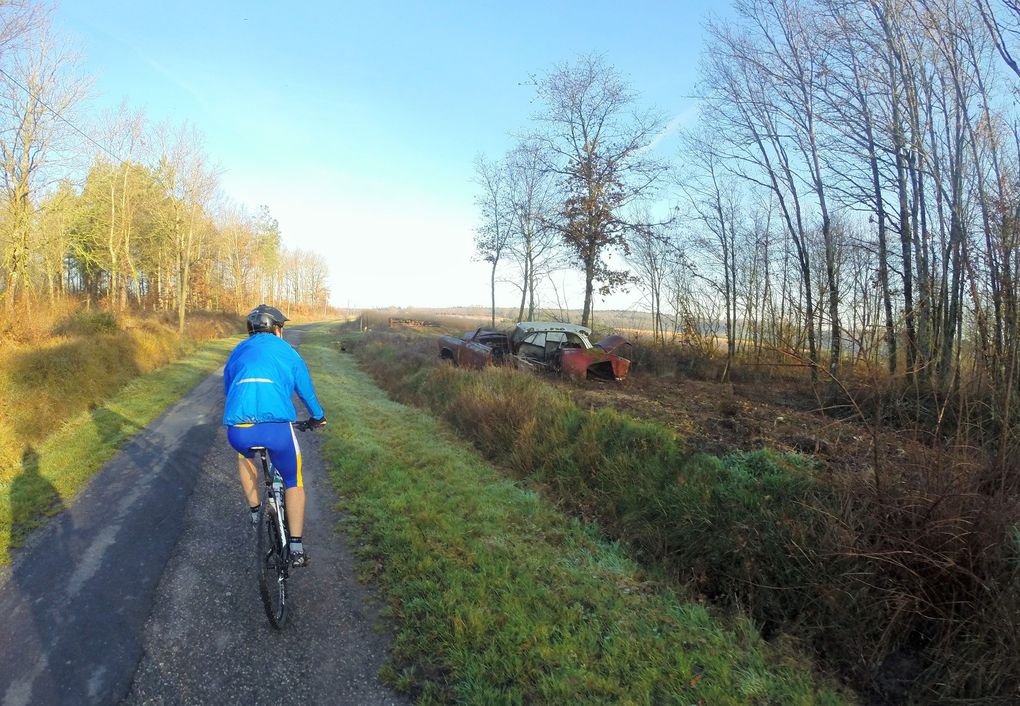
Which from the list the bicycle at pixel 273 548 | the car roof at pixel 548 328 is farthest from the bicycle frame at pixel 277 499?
the car roof at pixel 548 328

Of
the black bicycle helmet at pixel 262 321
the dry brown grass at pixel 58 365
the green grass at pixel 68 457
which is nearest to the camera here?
the black bicycle helmet at pixel 262 321

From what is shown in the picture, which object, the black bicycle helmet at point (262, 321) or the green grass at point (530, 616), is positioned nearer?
the green grass at point (530, 616)

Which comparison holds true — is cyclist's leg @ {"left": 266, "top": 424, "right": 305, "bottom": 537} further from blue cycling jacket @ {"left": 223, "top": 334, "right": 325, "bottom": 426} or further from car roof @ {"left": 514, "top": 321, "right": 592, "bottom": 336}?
car roof @ {"left": 514, "top": 321, "right": 592, "bottom": 336}

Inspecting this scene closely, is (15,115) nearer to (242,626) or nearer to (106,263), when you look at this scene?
(106,263)

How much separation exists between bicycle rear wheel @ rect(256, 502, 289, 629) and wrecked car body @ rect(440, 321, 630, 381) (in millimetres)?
7650

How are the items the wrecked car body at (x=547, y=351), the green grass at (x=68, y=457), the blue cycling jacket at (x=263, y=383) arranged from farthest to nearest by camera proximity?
1. the wrecked car body at (x=547, y=351)
2. the green grass at (x=68, y=457)
3. the blue cycling jacket at (x=263, y=383)

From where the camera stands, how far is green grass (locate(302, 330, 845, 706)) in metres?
2.61

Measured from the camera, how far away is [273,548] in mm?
3201

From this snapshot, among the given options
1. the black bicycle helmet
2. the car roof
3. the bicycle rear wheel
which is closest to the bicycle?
the bicycle rear wheel

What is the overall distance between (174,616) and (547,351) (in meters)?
9.95

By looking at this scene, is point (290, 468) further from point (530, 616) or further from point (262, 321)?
point (530, 616)

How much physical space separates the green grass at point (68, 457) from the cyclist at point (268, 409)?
7.99 feet

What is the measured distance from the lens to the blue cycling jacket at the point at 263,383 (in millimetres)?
3154

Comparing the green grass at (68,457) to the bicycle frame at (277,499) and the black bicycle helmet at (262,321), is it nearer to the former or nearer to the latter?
the bicycle frame at (277,499)
